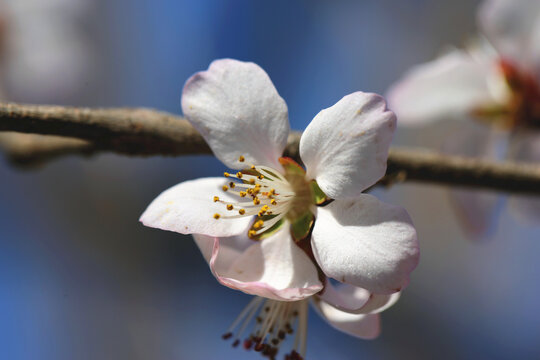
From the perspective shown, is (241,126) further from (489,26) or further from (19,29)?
(19,29)

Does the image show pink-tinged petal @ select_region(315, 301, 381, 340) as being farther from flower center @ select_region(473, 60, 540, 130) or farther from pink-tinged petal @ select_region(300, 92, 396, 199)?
flower center @ select_region(473, 60, 540, 130)

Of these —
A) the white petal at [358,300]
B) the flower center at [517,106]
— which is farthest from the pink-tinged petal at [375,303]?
the flower center at [517,106]

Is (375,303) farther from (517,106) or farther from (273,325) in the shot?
(517,106)

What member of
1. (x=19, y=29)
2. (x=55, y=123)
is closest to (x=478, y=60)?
(x=55, y=123)

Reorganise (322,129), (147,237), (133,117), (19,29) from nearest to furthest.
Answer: (322,129) → (133,117) → (19,29) → (147,237)

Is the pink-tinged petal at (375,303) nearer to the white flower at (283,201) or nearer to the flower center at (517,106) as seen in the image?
the white flower at (283,201)

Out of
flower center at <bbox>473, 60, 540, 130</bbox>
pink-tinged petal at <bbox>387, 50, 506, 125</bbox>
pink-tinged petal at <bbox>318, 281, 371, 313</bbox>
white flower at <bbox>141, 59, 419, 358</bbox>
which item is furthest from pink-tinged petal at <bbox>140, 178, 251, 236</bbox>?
flower center at <bbox>473, 60, 540, 130</bbox>

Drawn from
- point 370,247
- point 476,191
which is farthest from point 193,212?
point 476,191
